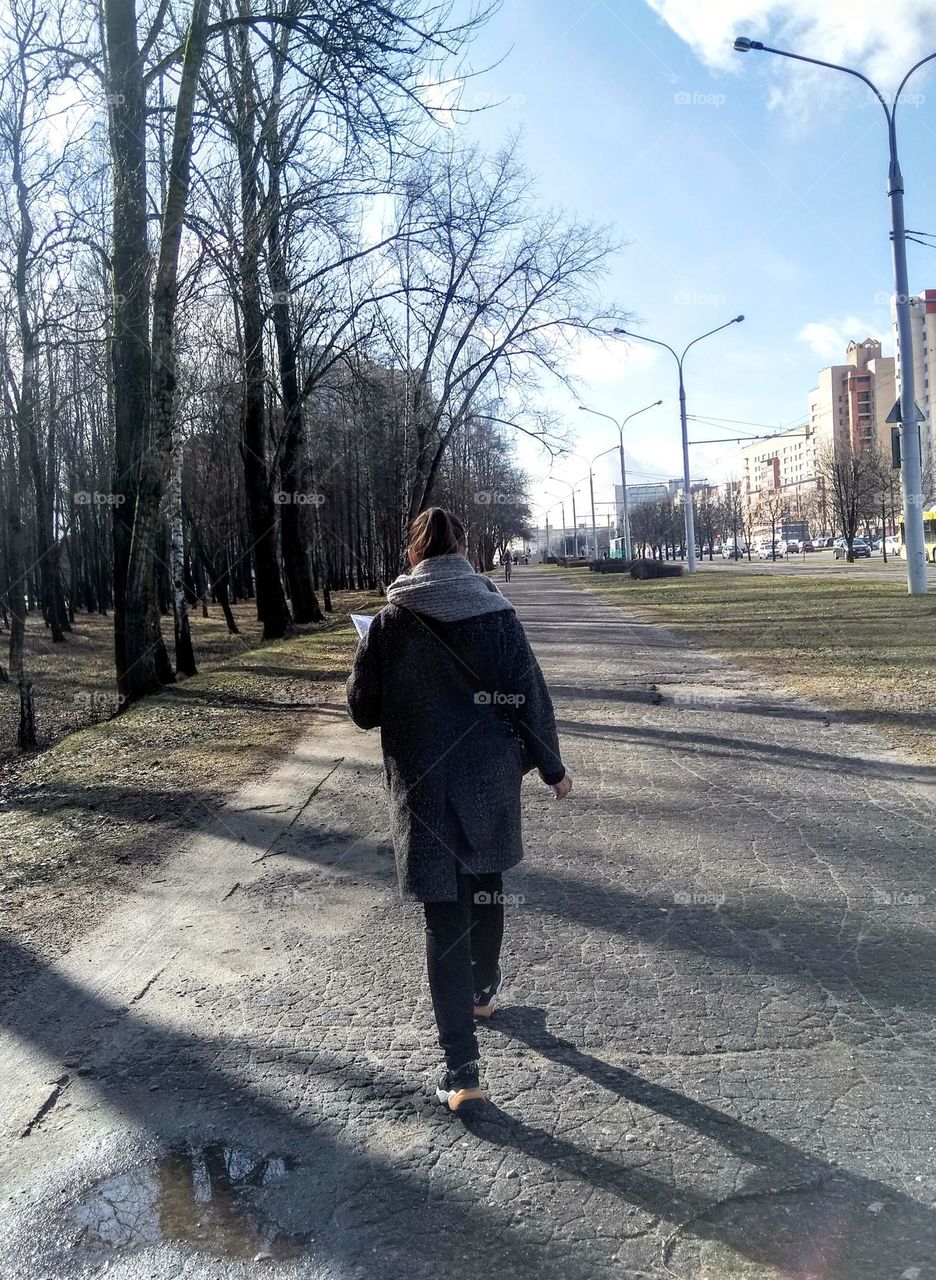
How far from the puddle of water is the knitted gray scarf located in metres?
1.68

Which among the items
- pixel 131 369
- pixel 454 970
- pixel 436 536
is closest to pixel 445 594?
pixel 436 536

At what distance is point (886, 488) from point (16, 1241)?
59079 mm

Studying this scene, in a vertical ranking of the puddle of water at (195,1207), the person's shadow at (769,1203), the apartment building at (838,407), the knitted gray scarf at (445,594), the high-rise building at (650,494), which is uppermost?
the apartment building at (838,407)

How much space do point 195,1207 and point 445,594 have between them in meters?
1.87

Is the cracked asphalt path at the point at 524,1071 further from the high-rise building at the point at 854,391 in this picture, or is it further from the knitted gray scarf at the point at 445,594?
the high-rise building at the point at 854,391

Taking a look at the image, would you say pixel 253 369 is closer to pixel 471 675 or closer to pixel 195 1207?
pixel 471 675

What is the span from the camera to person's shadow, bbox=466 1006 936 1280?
2400mm

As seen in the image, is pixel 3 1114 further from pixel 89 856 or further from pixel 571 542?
pixel 571 542

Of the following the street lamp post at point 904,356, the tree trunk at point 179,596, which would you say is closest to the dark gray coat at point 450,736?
the tree trunk at point 179,596

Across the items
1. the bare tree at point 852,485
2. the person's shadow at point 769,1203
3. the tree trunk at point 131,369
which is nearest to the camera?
the person's shadow at point 769,1203

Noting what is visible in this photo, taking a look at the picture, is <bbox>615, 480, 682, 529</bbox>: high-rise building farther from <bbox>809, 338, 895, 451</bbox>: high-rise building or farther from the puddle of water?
the puddle of water

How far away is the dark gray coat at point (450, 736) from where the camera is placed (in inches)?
126

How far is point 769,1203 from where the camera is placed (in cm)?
261

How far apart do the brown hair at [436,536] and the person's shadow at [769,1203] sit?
1770 mm
